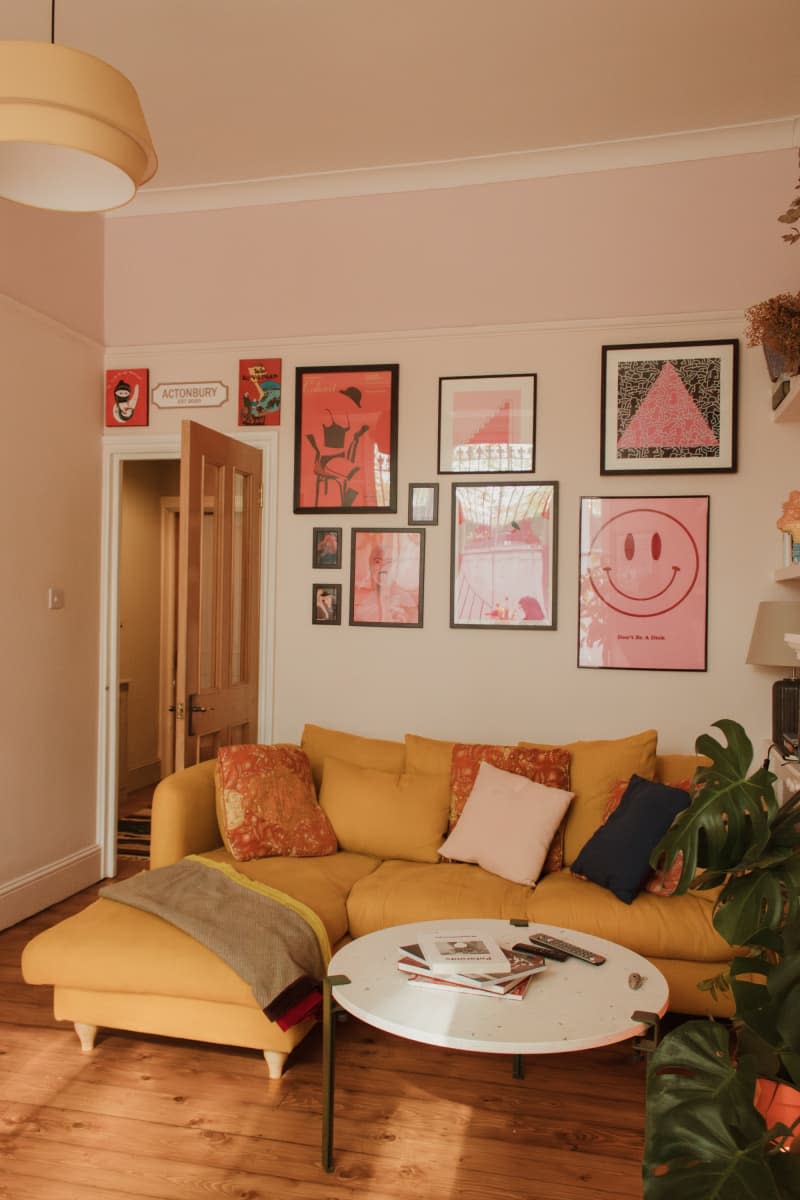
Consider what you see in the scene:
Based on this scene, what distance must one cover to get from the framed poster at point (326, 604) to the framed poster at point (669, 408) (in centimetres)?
140

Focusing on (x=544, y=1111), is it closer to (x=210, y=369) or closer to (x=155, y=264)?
(x=210, y=369)

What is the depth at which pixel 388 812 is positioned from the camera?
3.71 meters

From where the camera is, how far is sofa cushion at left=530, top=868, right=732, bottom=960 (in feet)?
9.73

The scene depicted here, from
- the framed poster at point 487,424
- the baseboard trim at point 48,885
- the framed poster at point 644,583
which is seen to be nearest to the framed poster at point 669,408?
the framed poster at point 644,583

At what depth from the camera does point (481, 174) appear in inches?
168

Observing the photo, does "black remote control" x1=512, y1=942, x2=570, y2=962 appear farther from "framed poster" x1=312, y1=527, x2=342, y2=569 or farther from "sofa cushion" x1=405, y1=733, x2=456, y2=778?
"framed poster" x1=312, y1=527, x2=342, y2=569

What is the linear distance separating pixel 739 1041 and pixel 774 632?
2441mm

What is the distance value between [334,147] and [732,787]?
3.44 meters

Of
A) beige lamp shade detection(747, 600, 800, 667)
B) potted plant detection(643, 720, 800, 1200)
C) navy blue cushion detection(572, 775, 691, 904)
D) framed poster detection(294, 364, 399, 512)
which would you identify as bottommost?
navy blue cushion detection(572, 775, 691, 904)


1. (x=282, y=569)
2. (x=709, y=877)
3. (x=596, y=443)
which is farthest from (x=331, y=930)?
(x=596, y=443)

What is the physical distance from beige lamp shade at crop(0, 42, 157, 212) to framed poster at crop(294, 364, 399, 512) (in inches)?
89.9

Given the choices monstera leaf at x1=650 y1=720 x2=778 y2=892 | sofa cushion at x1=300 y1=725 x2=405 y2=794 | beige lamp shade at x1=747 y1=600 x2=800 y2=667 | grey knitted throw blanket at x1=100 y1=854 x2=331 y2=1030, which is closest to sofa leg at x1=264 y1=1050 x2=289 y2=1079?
grey knitted throw blanket at x1=100 y1=854 x2=331 y2=1030

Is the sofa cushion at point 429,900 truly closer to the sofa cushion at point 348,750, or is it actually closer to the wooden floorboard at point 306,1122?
the wooden floorboard at point 306,1122

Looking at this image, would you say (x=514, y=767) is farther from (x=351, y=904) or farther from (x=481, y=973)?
(x=481, y=973)
